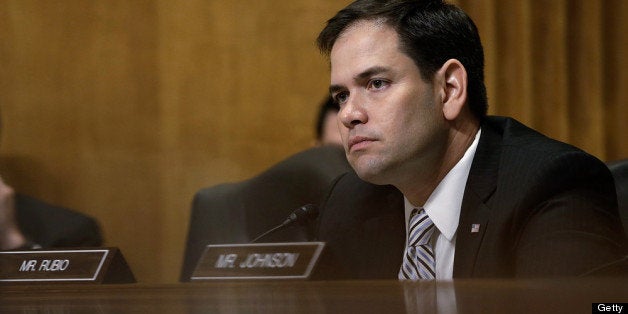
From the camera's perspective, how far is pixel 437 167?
5.39 feet

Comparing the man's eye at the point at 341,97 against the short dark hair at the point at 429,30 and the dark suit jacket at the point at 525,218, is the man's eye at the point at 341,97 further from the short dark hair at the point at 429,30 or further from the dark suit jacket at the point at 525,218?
the dark suit jacket at the point at 525,218

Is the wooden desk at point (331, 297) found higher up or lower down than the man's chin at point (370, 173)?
higher up

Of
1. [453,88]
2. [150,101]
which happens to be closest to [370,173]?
[453,88]

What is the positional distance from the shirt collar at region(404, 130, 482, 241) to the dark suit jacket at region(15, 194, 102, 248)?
0.89 meters

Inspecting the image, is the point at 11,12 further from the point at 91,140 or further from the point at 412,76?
the point at 412,76

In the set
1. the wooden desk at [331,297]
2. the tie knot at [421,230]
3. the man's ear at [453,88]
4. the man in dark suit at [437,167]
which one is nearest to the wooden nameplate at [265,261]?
the wooden desk at [331,297]

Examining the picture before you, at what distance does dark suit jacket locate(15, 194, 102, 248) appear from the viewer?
207 cm

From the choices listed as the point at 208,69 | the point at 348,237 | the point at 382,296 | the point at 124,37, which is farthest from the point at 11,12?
the point at 382,296

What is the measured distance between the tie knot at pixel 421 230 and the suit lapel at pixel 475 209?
0.08 metres

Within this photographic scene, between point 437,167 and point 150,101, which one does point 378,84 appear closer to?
point 437,167

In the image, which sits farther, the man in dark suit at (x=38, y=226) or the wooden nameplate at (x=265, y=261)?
the man in dark suit at (x=38, y=226)

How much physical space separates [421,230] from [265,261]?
437 mm

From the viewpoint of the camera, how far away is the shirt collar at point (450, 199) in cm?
157

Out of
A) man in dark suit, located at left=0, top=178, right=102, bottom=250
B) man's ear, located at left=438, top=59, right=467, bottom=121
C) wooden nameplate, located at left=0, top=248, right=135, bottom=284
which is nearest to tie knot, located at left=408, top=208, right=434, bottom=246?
man's ear, located at left=438, top=59, right=467, bottom=121
